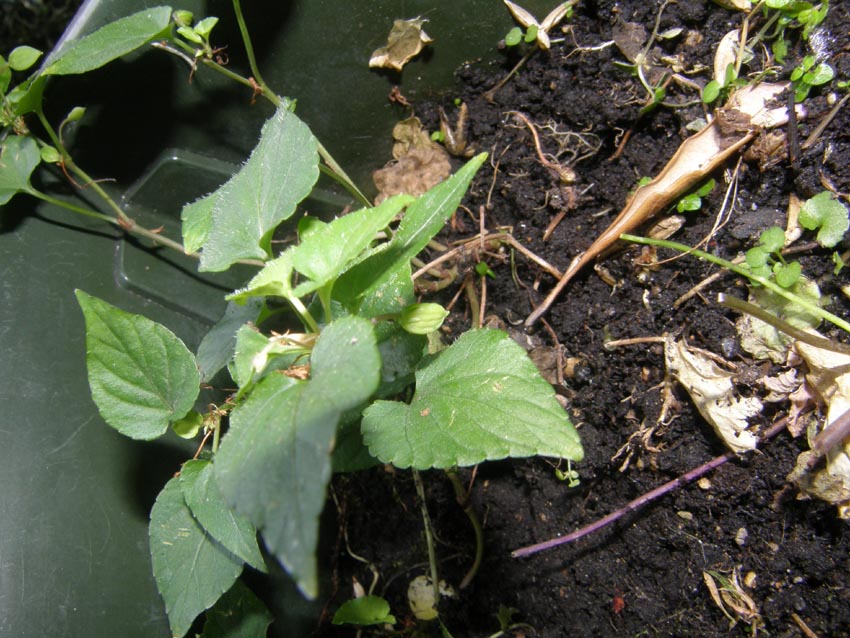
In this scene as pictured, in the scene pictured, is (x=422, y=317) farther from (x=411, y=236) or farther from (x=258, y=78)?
(x=258, y=78)

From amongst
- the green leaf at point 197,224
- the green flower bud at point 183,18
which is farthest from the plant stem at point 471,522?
the green flower bud at point 183,18

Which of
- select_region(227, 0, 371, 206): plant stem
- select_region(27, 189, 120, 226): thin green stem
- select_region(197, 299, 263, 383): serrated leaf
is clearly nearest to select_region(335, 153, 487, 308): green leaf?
select_region(197, 299, 263, 383): serrated leaf

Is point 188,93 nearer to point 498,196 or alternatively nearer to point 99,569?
point 498,196

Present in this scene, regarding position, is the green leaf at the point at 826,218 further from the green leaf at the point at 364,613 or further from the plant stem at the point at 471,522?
the green leaf at the point at 364,613

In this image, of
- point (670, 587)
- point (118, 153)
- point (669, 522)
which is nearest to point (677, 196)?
point (669, 522)

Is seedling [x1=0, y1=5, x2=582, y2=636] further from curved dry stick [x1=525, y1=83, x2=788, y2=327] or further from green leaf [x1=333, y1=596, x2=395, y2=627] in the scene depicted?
curved dry stick [x1=525, y1=83, x2=788, y2=327]
